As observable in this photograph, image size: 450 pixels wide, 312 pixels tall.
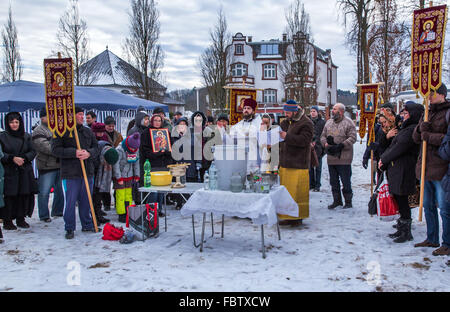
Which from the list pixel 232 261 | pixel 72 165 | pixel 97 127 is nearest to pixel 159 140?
pixel 97 127

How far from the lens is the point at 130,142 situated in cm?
600

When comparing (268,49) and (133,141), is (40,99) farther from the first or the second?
(268,49)

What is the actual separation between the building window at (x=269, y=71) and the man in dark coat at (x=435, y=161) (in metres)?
41.0

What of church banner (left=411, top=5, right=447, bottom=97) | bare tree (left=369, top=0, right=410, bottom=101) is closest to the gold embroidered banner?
church banner (left=411, top=5, right=447, bottom=97)

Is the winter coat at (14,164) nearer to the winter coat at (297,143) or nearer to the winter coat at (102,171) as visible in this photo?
the winter coat at (102,171)

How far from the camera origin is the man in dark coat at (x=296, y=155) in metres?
5.55

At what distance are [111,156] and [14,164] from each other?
1497mm

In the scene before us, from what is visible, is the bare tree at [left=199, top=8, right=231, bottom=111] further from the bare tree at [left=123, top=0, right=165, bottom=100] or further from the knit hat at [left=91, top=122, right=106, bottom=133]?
the knit hat at [left=91, top=122, right=106, bottom=133]

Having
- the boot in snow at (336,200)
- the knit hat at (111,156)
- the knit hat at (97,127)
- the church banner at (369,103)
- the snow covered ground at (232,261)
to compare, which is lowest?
the snow covered ground at (232,261)

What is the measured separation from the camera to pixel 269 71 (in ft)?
146

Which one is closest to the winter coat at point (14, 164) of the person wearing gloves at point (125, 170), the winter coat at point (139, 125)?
the person wearing gloves at point (125, 170)

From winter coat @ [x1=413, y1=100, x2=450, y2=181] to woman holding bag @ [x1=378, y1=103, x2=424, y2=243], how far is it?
290 mm
